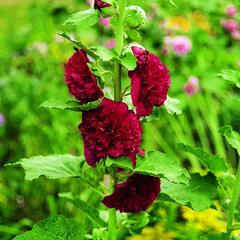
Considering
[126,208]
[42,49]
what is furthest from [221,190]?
[42,49]

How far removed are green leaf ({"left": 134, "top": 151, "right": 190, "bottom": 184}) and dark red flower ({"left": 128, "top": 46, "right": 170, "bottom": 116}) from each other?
0.42ft

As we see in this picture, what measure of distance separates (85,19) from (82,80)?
17 centimetres

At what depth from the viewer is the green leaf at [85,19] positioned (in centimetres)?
174

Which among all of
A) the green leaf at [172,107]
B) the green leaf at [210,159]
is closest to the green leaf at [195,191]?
the green leaf at [210,159]

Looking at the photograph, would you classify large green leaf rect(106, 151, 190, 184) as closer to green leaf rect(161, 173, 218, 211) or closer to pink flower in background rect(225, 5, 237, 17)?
green leaf rect(161, 173, 218, 211)

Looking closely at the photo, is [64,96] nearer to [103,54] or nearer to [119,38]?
[119,38]

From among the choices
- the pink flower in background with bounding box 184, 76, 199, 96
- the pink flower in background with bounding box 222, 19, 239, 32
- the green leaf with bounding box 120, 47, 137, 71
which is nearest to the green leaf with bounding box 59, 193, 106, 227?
the green leaf with bounding box 120, 47, 137, 71

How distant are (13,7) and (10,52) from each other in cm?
321

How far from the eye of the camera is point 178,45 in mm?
4047

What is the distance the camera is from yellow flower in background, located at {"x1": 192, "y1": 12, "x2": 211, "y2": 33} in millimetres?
4911

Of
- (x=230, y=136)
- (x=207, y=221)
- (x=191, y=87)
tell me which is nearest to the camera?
(x=230, y=136)

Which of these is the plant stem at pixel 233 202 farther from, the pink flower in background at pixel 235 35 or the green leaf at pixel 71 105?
the pink flower in background at pixel 235 35

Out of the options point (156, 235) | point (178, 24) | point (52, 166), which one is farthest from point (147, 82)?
point (178, 24)

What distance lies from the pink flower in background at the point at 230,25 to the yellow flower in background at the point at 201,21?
26 cm
